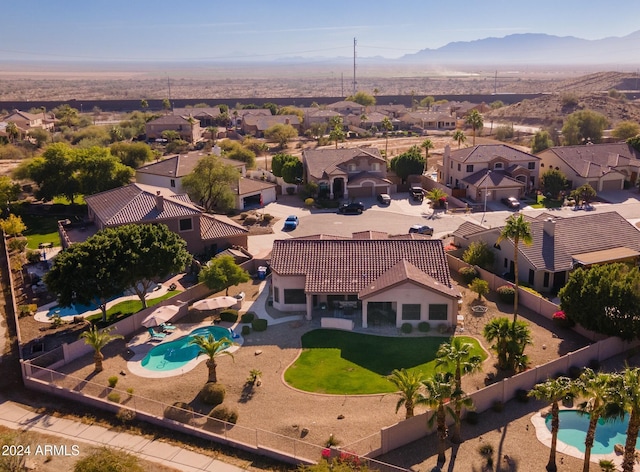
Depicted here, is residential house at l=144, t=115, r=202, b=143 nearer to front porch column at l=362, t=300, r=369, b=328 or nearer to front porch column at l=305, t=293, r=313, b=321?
front porch column at l=305, t=293, r=313, b=321

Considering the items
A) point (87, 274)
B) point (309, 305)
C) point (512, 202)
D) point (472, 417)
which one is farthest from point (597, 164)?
point (87, 274)

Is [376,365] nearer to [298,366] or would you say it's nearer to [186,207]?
[298,366]

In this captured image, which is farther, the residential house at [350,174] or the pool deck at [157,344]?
the residential house at [350,174]

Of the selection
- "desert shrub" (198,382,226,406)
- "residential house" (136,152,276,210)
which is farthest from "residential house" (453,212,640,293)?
"residential house" (136,152,276,210)

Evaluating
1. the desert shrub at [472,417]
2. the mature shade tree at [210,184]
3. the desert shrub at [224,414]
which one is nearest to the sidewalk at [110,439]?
the desert shrub at [224,414]

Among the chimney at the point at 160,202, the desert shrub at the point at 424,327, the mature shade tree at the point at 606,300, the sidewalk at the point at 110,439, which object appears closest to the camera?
the sidewalk at the point at 110,439

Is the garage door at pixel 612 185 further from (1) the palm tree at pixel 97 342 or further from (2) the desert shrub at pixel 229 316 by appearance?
(1) the palm tree at pixel 97 342

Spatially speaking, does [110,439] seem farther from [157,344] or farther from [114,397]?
[157,344]
